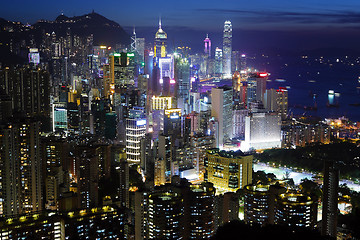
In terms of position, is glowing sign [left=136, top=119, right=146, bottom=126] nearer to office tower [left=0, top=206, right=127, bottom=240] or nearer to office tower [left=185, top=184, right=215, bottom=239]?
office tower [left=185, top=184, right=215, bottom=239]

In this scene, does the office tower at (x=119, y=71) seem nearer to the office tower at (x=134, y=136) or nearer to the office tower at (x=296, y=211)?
the office tower at (x=134, y=136)

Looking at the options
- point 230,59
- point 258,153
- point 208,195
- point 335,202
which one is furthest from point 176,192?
point 230,59

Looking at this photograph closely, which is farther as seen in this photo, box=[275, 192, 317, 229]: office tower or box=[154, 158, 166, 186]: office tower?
box=[154, 158, 166, 186]: office tower

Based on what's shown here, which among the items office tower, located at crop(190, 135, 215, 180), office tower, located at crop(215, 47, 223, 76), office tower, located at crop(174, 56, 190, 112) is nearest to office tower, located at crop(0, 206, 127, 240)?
office tower, located at crop(190, 135, 215, 180)

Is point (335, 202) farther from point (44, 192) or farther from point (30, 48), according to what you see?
point (30, 48)

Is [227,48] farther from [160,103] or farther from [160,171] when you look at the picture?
[160,171]

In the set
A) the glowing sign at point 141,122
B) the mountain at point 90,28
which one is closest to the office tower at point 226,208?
the glowing sign at point 141,122

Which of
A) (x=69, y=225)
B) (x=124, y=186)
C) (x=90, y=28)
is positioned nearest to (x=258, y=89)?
(x=90, y=28)
